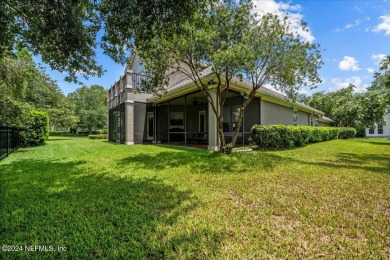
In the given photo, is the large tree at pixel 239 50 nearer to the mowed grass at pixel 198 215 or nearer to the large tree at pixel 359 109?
the mowed grass at pixel 198 215

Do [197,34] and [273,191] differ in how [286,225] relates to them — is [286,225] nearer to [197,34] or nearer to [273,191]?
[273,191]

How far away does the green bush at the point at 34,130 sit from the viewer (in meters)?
12.7

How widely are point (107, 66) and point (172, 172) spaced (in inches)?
206

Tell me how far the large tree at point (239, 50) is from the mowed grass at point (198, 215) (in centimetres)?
393

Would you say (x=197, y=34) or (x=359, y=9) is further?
(x=359, y=9)

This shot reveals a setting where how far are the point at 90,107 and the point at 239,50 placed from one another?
132 feet

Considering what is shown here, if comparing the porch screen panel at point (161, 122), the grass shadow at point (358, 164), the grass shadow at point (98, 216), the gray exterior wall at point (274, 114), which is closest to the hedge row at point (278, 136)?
the gray exterior wall at point (274, 114)

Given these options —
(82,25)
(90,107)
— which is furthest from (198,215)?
(90,107)

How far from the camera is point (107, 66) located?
25.9 ft

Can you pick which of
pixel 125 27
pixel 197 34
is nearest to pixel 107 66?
pixel 125 27

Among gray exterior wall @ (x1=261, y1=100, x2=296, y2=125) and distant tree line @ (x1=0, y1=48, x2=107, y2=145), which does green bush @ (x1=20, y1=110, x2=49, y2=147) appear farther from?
gray exterior wall @ (x1=261, y1=100, x2=296, y2=125)

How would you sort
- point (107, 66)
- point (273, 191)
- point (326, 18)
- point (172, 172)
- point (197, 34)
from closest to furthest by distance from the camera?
point (273, 191)
point (172, 172)
point (197, 34)
point (107, 66)
point (326, 18)

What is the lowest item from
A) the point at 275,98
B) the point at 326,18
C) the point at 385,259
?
the point at 385,259

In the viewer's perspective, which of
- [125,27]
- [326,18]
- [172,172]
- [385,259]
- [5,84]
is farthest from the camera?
[5,84]
